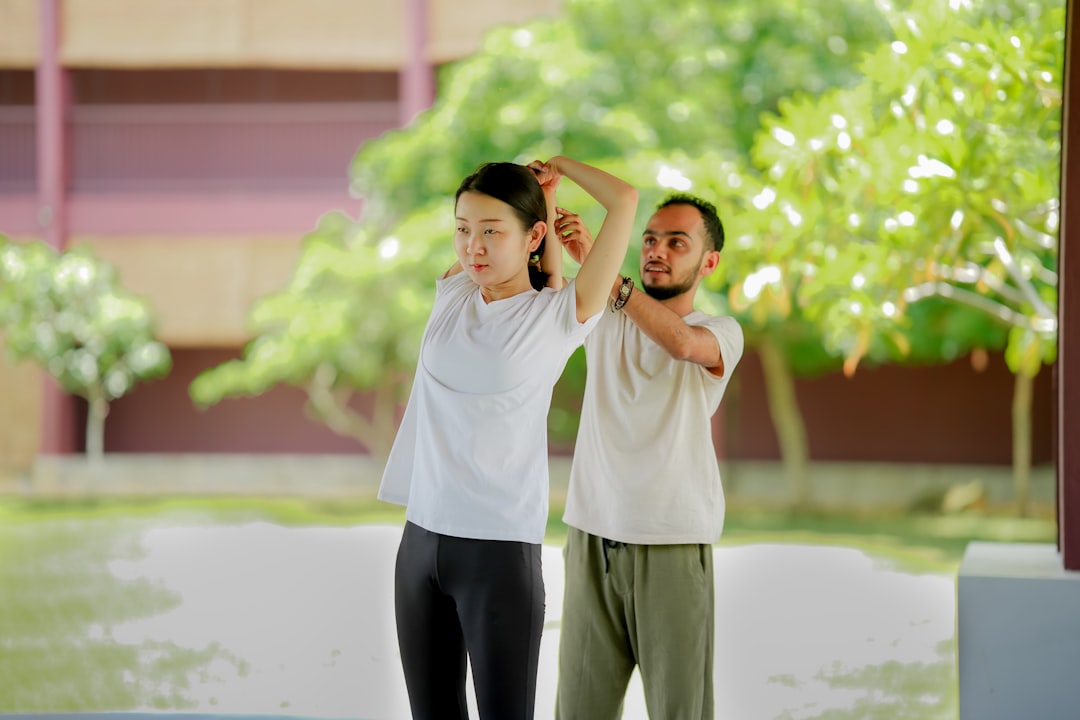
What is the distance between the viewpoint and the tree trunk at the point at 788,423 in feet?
35.6

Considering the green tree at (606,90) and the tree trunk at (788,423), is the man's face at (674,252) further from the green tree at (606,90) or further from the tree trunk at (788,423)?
the tree trunk at (788,423)

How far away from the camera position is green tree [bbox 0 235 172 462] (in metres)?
11.9

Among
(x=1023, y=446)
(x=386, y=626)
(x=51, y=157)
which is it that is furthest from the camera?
(x=51, y=157)

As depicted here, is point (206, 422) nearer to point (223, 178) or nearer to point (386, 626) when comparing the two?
point (223, 178)

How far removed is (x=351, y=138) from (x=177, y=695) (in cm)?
888

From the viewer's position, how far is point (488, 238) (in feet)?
6.30

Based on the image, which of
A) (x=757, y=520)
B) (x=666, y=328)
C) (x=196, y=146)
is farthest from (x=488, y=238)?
(x=196, y=146)

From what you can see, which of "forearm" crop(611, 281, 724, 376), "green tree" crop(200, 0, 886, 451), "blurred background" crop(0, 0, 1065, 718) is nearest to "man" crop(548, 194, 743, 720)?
"forearm" crop(611, 281, 724, 376)

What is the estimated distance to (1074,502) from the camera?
284 cm

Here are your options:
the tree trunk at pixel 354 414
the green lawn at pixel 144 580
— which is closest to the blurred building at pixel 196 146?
the tree trunk at pixel 354 414

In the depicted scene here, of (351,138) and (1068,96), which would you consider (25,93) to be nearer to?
(351,138)

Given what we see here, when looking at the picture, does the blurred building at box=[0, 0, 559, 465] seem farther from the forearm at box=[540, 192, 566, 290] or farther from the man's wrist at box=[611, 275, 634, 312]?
the forearm at box=[540, 192, 566, 290]

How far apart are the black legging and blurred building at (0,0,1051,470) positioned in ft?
33.0

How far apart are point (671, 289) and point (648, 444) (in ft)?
0.88
